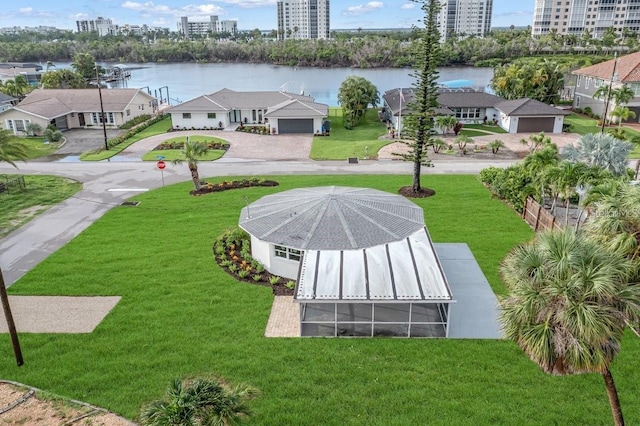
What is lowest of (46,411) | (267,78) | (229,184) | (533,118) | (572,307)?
(46,411)

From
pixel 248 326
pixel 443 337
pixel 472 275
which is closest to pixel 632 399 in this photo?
pixel 443 337

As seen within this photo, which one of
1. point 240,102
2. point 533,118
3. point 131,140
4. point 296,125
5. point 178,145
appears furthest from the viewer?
point 240,102

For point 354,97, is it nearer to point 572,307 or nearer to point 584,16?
point 572,307

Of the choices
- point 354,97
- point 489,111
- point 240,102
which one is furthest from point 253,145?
point 489,111

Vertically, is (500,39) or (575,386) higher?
(500,39)

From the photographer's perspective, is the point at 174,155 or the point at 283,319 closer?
the point at 283,319

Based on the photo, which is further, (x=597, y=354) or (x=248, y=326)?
(x=248, y=326)

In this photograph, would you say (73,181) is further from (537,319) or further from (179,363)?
(537,319)
